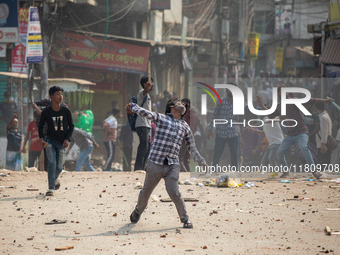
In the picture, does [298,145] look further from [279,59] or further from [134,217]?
[279,59]

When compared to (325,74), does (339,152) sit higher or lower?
lower

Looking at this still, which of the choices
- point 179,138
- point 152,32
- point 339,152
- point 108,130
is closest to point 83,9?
point 152,32

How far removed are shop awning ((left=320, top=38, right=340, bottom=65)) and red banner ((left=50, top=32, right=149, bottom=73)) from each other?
8806 mm

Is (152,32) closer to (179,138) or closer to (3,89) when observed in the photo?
(3,89)

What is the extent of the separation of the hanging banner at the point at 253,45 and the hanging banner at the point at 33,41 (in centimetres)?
2976

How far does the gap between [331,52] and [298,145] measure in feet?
20.8

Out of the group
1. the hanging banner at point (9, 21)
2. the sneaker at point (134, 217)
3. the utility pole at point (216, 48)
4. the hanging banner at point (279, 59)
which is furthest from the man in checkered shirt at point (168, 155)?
the hanging banner at point (279, 59)

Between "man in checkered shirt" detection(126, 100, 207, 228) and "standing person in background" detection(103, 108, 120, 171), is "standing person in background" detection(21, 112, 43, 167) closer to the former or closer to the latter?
"standing person in background" detection(103, 108, 120, 171)

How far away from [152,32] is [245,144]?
47.6ft

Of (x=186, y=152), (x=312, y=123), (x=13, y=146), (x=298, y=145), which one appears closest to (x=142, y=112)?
(x=298, y=145)

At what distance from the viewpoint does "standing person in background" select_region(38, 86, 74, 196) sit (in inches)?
395

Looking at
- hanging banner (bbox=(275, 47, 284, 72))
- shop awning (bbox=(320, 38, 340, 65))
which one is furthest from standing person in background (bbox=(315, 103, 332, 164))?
hanging banner (bbox=(275, 47, 284, 72))

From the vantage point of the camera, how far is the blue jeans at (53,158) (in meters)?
10.1

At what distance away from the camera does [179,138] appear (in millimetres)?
7672
